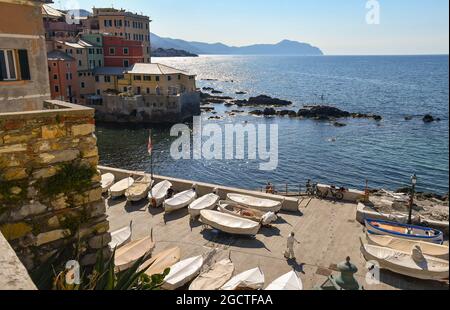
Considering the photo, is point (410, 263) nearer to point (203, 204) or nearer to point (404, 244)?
point (404, 244)

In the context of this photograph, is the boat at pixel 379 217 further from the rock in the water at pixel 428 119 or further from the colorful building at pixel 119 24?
the colorful building at pixel 119 24

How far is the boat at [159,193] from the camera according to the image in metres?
22.5

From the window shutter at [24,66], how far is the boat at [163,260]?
27.2 feet

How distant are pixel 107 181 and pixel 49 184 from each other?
1905 cm

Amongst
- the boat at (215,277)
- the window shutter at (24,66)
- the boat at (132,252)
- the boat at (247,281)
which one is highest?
the window shutter at (24,66)

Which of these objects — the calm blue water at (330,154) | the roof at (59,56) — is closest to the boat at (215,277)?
the calm blue water at (330,154)

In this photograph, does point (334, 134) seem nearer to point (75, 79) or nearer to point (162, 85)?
point (162, 85)

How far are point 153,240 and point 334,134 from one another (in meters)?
53.0

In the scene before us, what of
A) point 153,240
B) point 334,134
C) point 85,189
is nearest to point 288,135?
point 334,134

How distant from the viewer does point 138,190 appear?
23.8m

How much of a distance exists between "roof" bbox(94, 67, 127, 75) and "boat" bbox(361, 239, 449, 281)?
69.4m

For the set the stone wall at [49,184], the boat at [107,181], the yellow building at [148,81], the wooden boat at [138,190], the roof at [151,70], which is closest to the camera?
the stone wall at [49,184]

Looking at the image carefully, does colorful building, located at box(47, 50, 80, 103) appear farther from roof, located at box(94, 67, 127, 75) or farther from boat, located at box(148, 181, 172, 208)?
boat, located at box(148, 181, 172, 208)
